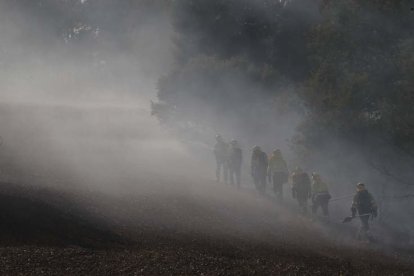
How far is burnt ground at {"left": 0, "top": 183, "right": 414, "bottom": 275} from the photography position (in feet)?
41.2

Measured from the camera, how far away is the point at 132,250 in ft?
45.6

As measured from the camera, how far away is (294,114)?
111 ft

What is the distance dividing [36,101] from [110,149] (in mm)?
18839

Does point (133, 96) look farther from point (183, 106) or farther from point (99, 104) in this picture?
point (183, 106)

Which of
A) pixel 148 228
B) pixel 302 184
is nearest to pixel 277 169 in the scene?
pixel 302 184

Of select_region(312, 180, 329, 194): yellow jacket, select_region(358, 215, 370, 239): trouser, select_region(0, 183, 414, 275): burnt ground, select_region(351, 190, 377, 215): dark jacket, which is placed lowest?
select_region(0, 183, 414, 275): burnt ground

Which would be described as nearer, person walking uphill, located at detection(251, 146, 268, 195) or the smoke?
the smoke

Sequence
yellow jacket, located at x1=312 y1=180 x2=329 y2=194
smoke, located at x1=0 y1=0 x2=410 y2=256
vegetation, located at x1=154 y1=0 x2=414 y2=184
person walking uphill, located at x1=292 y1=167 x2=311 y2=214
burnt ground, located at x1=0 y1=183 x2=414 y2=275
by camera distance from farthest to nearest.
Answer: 1. vegetation, located at x1=154 y1=0 x2=414 y2=184
2. person walking uphill, located at x1=292 y1=167 x2=311 y2=214
3. yellow jacket, located at x1=312 y1=180 x2=329 y2=194
4. smoke, located at x1=0 y1=0 x2=410 y2=256
5. burnt ground, located at x1=0 y1=183 x2=414 y2=275

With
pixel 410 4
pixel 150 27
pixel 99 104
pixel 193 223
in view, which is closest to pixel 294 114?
pixel 410 4

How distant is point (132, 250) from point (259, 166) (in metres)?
13.4

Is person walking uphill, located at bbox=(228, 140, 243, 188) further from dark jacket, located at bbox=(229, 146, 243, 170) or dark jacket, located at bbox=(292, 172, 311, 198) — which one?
dark jacket, located at bbox=(292, 172, 311, 198)

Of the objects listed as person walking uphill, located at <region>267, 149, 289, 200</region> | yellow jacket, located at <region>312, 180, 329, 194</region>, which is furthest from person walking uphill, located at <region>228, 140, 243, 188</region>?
yellow jacket, located at <region>312, 180, 329, 194</region>

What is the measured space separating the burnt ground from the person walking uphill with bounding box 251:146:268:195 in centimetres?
803

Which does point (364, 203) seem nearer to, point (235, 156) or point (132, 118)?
point (235, 156)
